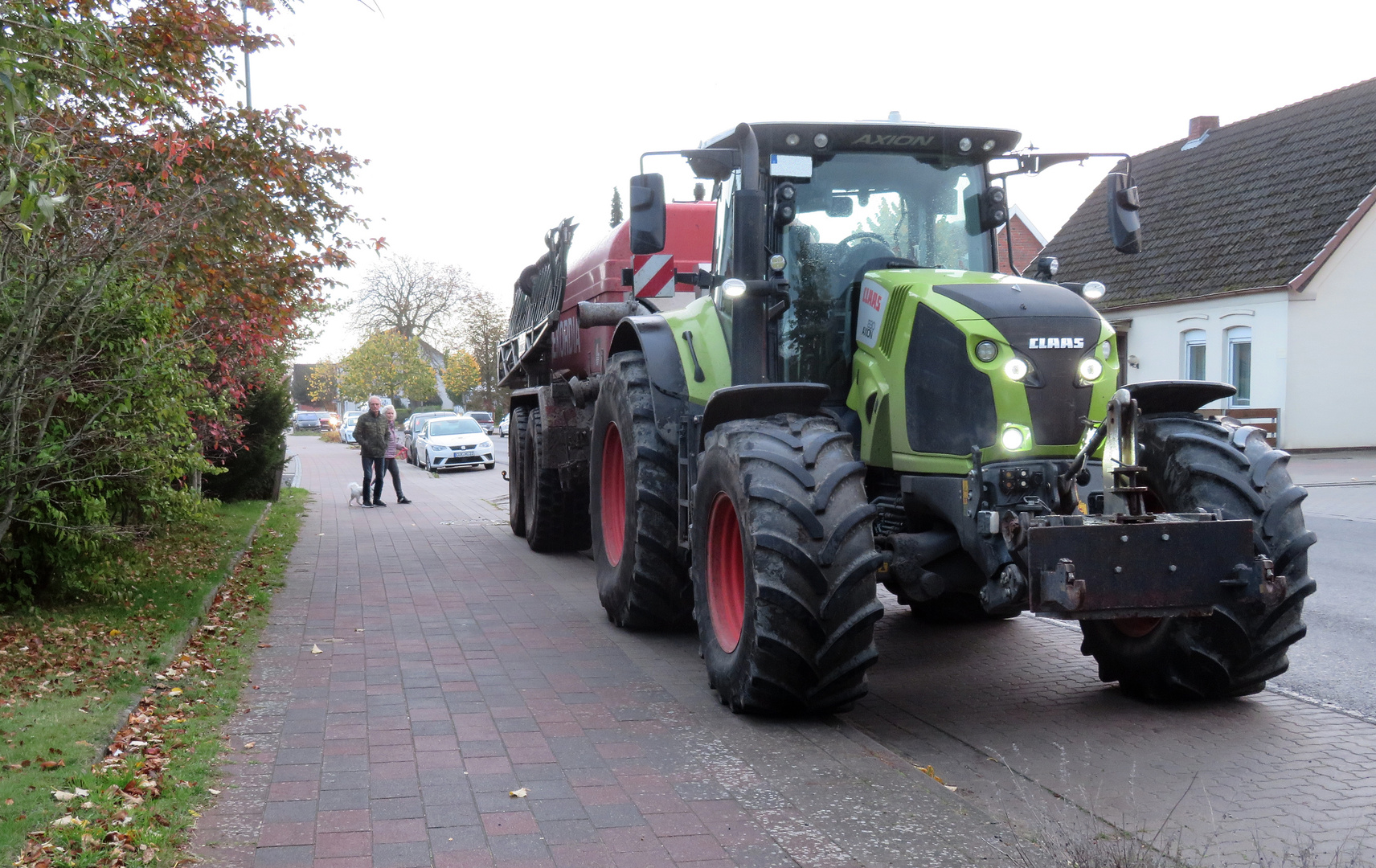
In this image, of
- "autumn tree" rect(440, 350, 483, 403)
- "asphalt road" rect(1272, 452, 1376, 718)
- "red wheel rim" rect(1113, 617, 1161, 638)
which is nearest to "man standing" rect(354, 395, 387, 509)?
"asphalt road" rect(1272, 452, 1376, 718)

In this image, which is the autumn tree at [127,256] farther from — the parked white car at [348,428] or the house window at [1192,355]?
the parked white car at [348,428]

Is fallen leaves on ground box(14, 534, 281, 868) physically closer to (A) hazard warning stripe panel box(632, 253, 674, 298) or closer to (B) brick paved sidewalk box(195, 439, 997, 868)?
(B) brick paved sidewalk box(195, 439, 997, 868)

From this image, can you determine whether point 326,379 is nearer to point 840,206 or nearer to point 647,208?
point 647,208

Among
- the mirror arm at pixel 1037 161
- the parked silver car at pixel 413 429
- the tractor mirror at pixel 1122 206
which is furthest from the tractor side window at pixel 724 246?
the parked silver car at pixel 413 429

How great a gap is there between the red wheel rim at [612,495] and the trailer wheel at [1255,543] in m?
3.77

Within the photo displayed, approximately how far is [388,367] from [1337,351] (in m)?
53.2

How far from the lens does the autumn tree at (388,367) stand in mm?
68688

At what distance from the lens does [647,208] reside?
642 cm

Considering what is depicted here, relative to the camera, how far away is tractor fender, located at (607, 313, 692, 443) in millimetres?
7512

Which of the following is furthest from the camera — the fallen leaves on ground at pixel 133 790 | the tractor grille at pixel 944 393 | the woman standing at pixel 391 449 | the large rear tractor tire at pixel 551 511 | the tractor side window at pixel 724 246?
the woman standing at pixel 391 449

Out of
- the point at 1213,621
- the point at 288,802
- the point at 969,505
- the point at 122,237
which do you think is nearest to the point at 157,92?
the point at 122,237

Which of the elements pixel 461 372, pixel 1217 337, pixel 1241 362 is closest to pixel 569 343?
pixel 1217 337

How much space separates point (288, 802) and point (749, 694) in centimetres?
205

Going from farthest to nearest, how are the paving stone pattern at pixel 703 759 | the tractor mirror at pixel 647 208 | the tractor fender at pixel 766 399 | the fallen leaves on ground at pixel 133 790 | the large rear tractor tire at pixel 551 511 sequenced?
the large rear tractor tire at pixel 551 511 < the tractor mirror at pixel 647 208 < the tractor fender at pixel 766 399 < the paving stone pattern at pixel 703 759 < the fallen leaves on ground at pixel 133 790
